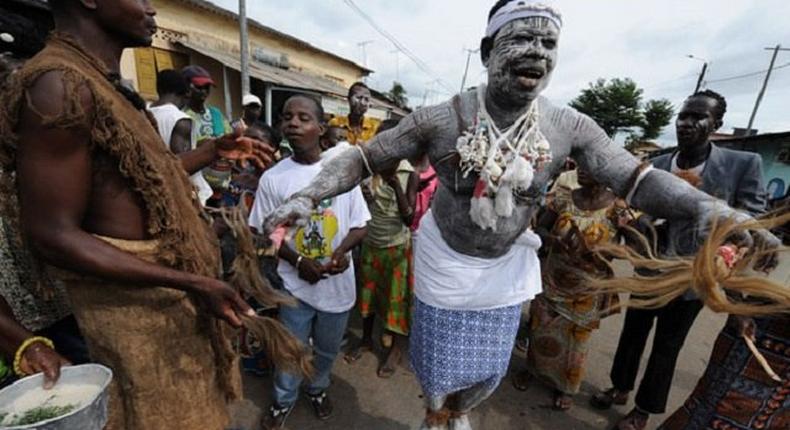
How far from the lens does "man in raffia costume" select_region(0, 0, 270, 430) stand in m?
1.02

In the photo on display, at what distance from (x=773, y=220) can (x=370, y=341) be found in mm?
2902

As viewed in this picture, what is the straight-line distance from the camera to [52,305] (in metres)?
1.50

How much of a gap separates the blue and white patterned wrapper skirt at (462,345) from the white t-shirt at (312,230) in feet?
2.20

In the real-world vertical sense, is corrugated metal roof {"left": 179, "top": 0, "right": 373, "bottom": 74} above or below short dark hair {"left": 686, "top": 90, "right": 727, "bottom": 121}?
above

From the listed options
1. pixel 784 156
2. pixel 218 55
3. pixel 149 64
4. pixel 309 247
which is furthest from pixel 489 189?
pixel 784 156

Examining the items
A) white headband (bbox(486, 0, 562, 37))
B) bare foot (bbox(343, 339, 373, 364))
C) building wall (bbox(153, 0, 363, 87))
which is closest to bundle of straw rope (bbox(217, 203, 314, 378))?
white headband (bbox(486, 0, 562, 37))

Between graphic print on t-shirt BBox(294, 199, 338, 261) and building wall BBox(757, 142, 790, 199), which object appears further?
building wall BBox(757, 142, 790, 199)

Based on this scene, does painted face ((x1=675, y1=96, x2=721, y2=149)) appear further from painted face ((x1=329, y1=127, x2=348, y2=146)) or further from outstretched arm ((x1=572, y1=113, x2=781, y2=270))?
painted face ((x1=329, y1=127, x2=348, y2=146))

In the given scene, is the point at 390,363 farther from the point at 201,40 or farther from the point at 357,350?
the point at 201,40

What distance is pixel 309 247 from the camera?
2359 millimetres

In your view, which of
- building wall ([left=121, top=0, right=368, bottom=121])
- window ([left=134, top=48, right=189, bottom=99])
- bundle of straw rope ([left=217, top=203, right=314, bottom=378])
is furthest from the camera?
building wall ([left=121, top=0, right=368, bottom=121])

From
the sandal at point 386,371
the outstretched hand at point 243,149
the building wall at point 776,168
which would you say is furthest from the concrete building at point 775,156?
the outstretched hand at point 243,149

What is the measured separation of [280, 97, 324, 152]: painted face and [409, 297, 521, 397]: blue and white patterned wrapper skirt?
118 cm

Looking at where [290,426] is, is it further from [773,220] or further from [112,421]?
[773,220]
